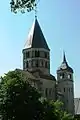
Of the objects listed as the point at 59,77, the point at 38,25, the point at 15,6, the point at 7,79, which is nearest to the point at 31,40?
the point at 38,25

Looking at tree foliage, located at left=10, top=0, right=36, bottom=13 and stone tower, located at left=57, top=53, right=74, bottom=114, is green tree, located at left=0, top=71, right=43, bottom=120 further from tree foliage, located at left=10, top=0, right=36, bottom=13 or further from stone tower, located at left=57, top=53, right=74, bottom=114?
stone tower, located at left=57, top=53, right=74, bottom=114

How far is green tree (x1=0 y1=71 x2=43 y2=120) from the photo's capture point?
129ft

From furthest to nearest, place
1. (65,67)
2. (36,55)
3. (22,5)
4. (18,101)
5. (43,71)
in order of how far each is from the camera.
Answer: (65,67) < (36,55) < (43,71) < (18,101) < (22,5)

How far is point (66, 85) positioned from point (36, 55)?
35.9 ft

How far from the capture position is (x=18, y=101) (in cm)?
4016

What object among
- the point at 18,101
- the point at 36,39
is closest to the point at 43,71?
the point at 36,39

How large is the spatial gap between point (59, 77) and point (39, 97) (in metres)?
48.3

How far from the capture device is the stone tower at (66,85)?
293 feet

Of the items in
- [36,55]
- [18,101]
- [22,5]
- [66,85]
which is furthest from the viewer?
[66,85]

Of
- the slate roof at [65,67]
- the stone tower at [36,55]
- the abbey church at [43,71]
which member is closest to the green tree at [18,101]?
the abbey church at [43,71]

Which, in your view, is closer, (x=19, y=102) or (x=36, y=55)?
(x=19, y=102)

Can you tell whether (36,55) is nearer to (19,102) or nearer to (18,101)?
(18,101)

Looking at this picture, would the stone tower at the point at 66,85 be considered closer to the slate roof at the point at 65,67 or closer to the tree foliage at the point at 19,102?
the slate roof at the point at 65,67

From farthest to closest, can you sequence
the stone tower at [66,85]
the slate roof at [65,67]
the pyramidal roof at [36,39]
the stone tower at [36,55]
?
the slate roof at [65,67], the stone tower at [66,85], the pyramidal roof at [36,39], the stone tower at [36,55]
